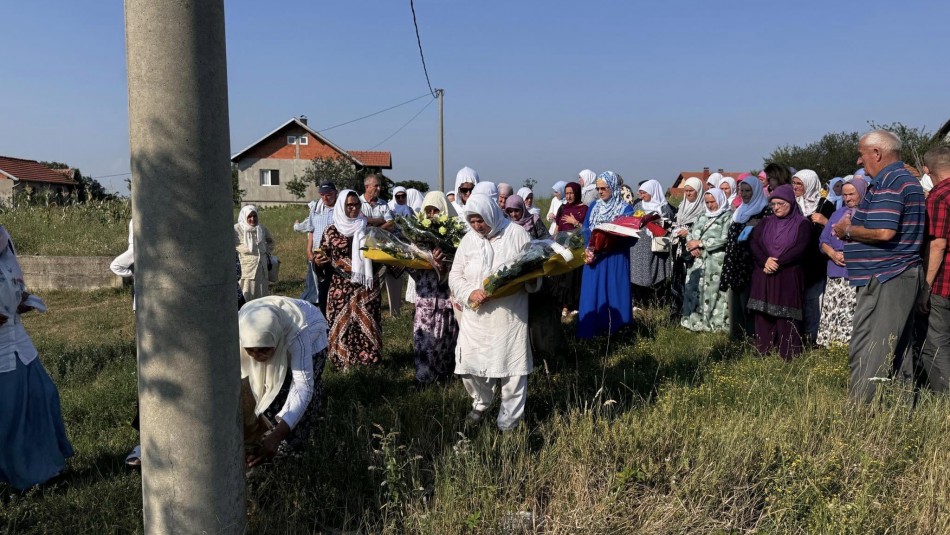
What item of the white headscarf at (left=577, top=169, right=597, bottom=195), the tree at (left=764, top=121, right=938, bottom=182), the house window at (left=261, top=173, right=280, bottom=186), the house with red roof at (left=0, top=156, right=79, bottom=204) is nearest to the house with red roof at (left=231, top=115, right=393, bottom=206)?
the house window at (left=261, top=173, right=280, bottom=186)

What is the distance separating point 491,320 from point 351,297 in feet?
9.81

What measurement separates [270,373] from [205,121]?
2143mm

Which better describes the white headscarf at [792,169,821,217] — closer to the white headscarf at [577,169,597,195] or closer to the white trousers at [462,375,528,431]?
the white headscarf at [577,169,597,195]

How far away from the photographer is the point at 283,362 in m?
4.47

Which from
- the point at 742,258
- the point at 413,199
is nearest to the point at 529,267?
the point at 742,258

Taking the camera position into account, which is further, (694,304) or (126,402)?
(694,304)

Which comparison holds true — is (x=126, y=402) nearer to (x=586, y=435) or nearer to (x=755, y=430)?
(x=586, y=435)

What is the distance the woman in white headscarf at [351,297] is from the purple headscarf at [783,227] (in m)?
4.15

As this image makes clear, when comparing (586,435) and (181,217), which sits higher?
(181,217)

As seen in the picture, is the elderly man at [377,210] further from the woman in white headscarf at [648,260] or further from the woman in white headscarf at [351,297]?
the woman in white headscarf at [648,260]

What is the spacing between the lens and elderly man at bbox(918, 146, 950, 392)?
525cm

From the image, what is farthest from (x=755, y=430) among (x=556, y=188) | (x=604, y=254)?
(x=556, y=188)

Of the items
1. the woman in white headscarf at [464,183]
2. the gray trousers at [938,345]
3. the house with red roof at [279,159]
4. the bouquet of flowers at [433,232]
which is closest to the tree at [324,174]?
the house with red roof at [279,159]

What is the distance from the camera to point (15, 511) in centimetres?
389
